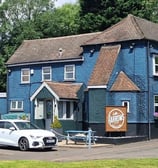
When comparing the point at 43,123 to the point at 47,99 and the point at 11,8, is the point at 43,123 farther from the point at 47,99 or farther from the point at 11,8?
the point at 11,8

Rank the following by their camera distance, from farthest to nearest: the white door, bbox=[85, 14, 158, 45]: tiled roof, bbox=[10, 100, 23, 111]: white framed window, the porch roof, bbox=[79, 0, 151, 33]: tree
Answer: bbox=[79, 0, 151, 33]: tree
bbox=[10, 100, 23, 111]: white framed window
the white door
bbox=[85, 14, 158, 45]: tiled roof
the porch roof

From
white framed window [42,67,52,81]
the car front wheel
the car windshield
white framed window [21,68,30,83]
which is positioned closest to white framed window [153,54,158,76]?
white framed window [42,67,52,81]

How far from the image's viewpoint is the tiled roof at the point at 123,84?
3533cm

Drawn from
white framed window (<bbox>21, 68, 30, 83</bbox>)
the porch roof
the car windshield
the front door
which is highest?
white framed window (<bbox>21, 68, 30, 83</bbox>)

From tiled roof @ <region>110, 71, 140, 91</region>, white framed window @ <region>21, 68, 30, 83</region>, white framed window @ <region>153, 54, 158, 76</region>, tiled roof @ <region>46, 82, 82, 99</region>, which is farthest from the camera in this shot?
white framed window @ <region>21, 68, 30, 83</region>

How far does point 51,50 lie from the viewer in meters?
43.3

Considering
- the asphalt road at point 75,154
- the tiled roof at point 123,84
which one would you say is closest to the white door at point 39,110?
the tiled roof at point 123,84

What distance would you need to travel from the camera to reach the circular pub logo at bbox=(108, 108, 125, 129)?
32.9 m

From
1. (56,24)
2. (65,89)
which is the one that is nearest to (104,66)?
(65,89)

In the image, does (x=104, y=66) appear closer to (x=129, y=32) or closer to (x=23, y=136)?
(x=129, y=32)

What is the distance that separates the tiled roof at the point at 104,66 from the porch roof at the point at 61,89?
86.5 inches

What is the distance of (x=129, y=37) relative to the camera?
3634 cm

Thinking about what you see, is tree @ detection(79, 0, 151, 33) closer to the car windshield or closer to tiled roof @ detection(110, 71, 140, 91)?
tiled roof @ detection(110, 71, 140, 91)

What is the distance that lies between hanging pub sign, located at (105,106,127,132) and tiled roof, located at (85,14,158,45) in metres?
5.86
